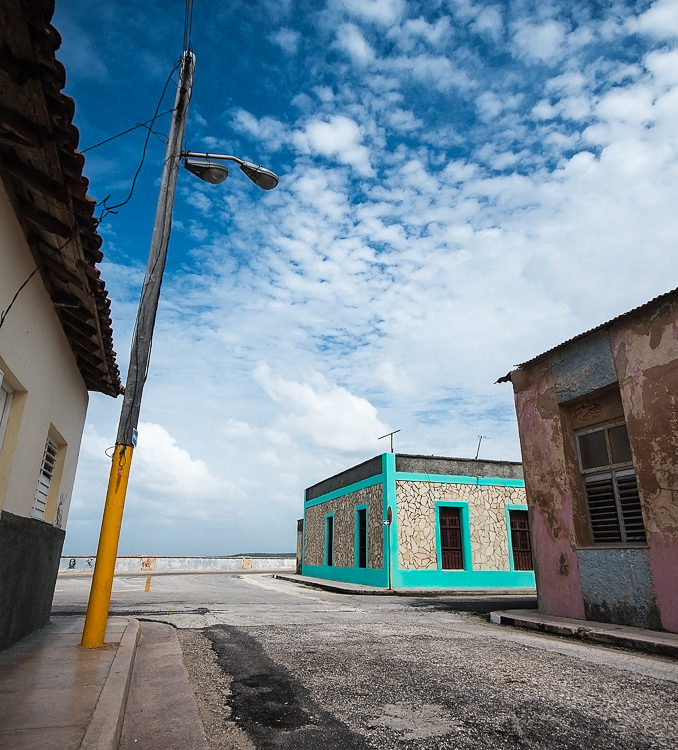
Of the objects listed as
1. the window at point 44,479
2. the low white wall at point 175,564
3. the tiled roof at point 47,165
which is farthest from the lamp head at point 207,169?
the low white wall at point 175,564

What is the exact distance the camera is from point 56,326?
5.91 meters

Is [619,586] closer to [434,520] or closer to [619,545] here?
[619,545]

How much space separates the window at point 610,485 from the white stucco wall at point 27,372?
27.2 ft

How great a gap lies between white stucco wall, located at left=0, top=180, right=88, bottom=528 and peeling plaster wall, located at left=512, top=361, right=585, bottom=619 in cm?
794

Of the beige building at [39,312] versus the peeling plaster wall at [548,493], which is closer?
the beige building at [39,312]

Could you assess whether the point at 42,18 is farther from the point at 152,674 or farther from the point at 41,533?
the point at 41,533

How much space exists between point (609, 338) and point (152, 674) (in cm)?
789

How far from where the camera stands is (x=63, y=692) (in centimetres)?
357

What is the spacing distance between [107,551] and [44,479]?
226cm

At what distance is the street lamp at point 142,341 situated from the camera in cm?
524

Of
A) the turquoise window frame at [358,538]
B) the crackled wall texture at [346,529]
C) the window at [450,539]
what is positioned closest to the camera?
the window at [450,539]

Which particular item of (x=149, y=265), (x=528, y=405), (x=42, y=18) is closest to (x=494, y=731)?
(x=42, y=18)

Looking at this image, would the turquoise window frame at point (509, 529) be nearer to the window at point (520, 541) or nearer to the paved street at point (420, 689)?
the window at point (520, 541)

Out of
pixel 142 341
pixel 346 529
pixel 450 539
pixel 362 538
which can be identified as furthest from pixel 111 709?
pixel 346 529
